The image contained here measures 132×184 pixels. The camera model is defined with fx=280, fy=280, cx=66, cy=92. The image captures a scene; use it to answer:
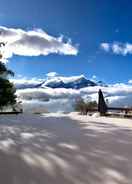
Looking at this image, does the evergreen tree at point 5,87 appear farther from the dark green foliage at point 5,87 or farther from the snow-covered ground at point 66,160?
the snow-covered ground at point 66,160

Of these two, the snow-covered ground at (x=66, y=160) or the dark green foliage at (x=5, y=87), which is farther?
the dark green foliage at (x=5, y=87)

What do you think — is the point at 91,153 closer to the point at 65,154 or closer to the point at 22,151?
the point at 65,154

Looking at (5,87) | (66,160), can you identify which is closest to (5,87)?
(5,87)

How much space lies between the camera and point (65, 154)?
534cm

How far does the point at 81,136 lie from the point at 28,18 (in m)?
10.8

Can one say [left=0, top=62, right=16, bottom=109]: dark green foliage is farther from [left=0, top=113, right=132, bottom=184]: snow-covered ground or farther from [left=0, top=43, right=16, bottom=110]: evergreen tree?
[left=0, top=113, right=132, bottom=184]: snow-covered ground

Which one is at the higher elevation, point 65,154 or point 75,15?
point 75,15

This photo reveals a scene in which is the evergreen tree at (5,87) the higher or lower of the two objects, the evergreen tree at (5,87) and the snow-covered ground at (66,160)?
the higher

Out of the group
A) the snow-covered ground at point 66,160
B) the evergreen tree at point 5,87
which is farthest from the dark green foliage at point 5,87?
the snow-covered ground at point 66,160

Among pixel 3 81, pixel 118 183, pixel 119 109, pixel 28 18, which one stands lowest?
pixel 118 183

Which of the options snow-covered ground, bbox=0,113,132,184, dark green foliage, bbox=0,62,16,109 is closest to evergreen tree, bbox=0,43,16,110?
dark green foliage, bbox=0,62,16,109

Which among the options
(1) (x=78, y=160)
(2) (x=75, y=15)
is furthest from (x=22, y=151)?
(2) (x=75, y=15)

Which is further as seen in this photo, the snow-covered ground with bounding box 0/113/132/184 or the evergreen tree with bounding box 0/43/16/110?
the evergreen tree with bounding box 0/43/16/110

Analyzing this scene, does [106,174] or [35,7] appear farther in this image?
[35,7]
